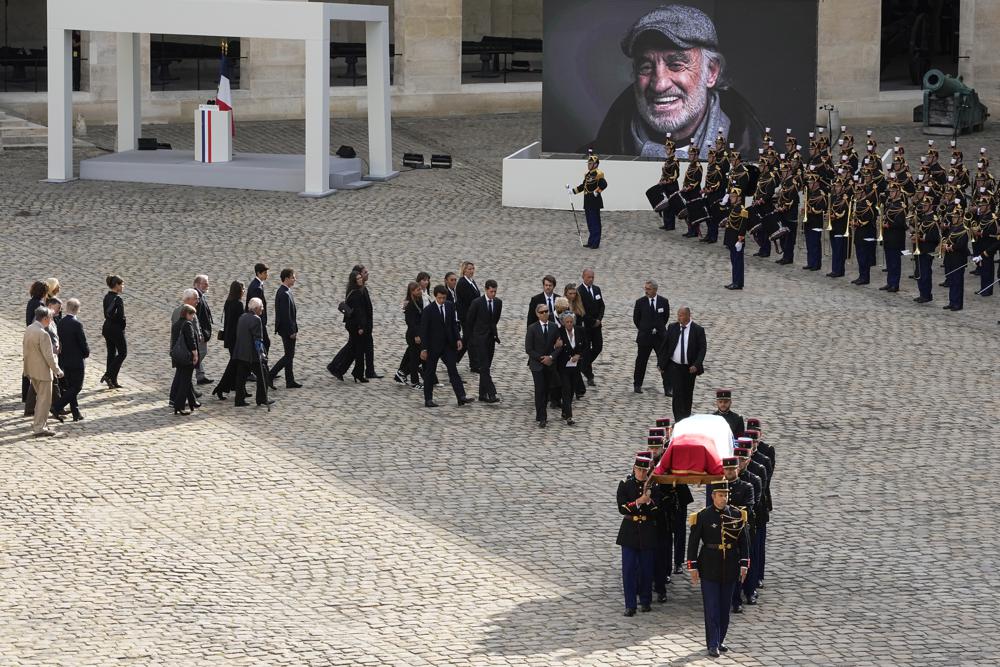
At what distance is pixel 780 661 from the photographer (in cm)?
1144

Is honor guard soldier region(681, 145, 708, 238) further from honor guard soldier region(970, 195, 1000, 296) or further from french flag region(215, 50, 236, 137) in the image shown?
french flag region(215, 50, 236, 137)

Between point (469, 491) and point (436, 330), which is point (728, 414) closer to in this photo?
point (469, 491)

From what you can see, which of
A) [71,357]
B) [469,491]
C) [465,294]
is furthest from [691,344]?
[71,357]

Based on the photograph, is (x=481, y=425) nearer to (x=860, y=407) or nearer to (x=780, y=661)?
(x=860, y=407)

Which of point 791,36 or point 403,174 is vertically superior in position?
point 791,36

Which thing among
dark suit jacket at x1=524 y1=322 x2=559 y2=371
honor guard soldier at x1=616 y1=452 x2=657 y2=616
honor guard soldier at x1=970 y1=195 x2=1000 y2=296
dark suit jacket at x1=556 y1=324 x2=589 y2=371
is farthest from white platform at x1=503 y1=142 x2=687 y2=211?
honor guard soldier at x1=616 y1=452 x2=657 y2=616

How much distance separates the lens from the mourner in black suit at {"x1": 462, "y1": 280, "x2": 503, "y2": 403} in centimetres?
1784

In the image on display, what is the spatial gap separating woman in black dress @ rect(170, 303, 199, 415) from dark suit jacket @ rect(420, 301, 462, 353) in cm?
227

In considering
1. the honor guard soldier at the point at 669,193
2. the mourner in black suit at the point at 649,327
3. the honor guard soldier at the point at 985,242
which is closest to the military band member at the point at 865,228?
the honor guard soldier at the point at 985,242

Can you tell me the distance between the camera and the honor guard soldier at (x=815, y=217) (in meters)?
24.6

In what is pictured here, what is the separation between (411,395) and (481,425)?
1352 millimetres

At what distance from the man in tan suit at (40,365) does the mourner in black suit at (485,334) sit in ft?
13.7

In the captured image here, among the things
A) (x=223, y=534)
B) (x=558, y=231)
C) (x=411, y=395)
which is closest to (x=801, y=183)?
(x=558, y=231)

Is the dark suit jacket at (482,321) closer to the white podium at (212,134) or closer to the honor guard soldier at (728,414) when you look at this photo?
the honor guard soldier at (728,414)
